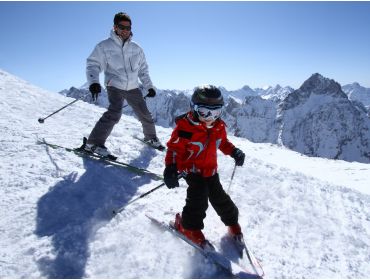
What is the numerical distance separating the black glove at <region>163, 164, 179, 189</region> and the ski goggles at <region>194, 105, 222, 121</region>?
78 centimetres

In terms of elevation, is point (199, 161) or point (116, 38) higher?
point (116, 38)

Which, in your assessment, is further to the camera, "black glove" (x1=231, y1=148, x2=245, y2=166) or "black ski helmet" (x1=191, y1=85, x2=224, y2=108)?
"black glove" (x1=231, y1=148, x2=245, y2=166)

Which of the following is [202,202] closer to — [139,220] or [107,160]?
[139,220]

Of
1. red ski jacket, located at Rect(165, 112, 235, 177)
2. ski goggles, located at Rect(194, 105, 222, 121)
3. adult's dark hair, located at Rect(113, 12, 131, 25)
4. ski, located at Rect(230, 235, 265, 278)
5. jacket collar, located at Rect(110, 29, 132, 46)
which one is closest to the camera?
ski, located at Rect(230, 235, 265, 278)

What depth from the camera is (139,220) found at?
4.85 metres

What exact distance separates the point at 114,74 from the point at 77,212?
381cm

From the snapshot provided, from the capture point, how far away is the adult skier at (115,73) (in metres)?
7.34

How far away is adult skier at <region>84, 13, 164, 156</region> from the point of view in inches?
289

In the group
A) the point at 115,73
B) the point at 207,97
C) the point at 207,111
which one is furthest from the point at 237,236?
→ the point at 115,73

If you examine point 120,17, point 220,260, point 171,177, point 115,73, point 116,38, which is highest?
point 120,17

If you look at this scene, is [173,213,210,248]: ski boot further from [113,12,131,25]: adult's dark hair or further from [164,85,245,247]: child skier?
[113,12,131,25]: adult's dark hair

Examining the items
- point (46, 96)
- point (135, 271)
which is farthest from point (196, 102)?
point (46, 96)

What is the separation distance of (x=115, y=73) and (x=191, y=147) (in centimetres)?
376

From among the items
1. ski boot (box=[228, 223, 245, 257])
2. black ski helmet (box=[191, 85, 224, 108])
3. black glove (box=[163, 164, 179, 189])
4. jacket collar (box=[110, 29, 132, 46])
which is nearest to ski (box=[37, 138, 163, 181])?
black glove (box=[163, 164, 179, 189])
